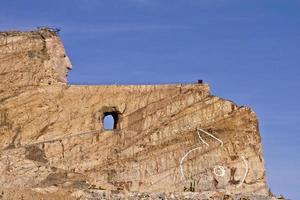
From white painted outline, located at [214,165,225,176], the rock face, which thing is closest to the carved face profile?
the rock face

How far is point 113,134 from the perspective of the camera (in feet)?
157

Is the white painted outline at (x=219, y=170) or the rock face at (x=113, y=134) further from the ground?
the rock face at (x=113, y=134)

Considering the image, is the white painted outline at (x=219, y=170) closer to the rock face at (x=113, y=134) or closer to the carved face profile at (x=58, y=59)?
the rock face at (x=113, y=134)

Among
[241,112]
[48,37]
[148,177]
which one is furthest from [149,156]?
[48,37]

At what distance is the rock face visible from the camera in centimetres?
4666

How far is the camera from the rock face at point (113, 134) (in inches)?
1837

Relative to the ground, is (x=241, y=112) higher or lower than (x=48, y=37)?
lower

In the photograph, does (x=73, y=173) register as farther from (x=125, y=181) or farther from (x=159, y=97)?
(x=159, y=97)

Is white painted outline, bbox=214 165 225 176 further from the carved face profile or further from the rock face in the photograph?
the carved face profile

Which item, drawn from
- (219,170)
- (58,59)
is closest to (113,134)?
(58,59)

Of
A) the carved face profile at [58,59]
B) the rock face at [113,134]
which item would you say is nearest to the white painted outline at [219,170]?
the rock face at [113,134]

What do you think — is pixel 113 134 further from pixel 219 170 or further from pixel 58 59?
pixel 219 170

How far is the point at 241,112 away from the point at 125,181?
22.4 feet

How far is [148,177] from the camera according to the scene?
4672 centimetres
